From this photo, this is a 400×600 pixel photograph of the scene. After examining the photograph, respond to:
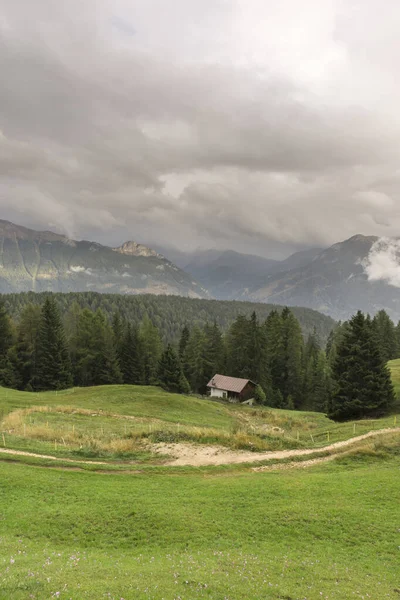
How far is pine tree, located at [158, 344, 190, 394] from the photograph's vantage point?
77.8m

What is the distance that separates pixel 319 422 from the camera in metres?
53.0

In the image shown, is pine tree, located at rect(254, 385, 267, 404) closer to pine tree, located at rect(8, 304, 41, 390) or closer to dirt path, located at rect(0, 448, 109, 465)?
pine tree, located at rect(8, 304, 41, 390)

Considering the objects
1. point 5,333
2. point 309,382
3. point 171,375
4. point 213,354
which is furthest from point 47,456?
point 309,382

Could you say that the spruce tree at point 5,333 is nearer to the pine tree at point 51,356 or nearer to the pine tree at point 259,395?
the pine tree at point 51,356

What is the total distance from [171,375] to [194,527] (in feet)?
204

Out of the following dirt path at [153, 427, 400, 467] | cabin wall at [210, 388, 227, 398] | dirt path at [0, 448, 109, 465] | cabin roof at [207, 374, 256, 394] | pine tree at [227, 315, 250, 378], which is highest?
pine tree at [227, 315, 250, 378]

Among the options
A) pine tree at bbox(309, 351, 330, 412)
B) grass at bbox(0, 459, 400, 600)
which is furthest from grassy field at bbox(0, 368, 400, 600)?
pine tree at bbox(309, 351, 330, 412)

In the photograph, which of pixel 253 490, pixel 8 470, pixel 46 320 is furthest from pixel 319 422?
pixel 46 320

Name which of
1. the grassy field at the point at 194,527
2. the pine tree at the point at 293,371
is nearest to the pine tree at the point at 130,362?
the pine tree at the point at 293,371

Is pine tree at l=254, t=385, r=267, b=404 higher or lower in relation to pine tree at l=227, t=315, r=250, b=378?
lower

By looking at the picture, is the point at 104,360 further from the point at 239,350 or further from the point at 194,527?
the point at 194,527

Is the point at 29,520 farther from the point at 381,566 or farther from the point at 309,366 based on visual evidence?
the point at 309,366

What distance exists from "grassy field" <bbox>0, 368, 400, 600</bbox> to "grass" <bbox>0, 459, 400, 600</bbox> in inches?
2.4

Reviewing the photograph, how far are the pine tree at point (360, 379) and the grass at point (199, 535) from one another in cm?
2421
